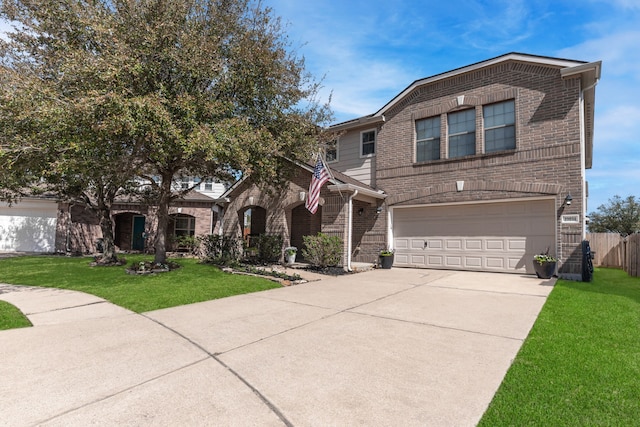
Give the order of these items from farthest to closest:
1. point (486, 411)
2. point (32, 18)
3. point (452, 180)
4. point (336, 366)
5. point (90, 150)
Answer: point (452, 180) → point (32, 18) → point (90, 150) → point (336, 366) → point (486, 411)

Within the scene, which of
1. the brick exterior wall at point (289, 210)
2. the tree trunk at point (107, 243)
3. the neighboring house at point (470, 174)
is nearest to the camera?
the neighboring house at point (470, 174)

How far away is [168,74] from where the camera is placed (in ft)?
30.8

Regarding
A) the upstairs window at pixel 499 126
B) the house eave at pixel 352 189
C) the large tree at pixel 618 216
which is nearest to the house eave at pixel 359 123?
the house eave at pixel 352 189

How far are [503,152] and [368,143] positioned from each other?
213 inches

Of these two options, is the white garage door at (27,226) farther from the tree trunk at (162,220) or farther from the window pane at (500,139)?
the window pane at (500,139)

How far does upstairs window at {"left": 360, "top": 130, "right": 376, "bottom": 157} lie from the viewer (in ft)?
48.6

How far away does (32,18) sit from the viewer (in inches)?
349

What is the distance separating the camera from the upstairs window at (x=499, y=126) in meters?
11.6

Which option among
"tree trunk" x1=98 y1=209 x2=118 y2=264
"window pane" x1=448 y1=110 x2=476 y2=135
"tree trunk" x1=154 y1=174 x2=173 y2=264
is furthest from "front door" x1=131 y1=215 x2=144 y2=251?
"window pane" x1=448 y1=110 x2=476 y2=135

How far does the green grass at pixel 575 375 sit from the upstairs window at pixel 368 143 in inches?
399

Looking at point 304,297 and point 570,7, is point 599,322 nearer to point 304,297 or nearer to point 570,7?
point 304,297

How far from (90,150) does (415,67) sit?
1115cm

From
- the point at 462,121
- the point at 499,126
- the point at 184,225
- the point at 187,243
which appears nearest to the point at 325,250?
the point at 462,121

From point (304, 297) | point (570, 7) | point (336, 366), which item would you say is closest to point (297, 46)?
point (570, 7)
